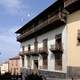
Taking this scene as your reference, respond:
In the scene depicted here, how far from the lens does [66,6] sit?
25734 millimetres

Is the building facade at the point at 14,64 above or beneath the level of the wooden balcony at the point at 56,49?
beneath

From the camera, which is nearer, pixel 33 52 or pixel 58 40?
pixel 58 40

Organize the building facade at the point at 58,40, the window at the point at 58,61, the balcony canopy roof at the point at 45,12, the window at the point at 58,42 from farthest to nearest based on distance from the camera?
the balcony canopy roof at the point at 45,12 → the window at the point at 58,61 → the window at the point at 58,42 → the building facade at the point at 58,40

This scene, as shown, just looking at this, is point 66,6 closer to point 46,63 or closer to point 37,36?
point 46,63

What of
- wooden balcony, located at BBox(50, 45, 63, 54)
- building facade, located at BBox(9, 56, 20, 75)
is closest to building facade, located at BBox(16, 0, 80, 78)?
wooden balcony, located at BBox(50, 45, 63, 54)

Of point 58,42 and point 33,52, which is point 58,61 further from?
point 33,52

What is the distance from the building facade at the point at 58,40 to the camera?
2528 centimetres

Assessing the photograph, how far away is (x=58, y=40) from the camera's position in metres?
29.8

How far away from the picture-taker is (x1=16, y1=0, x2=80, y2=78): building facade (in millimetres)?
25281

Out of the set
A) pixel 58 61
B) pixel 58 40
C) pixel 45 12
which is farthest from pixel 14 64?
pixel 58 40

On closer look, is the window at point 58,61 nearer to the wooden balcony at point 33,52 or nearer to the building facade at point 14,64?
the wooden balcony at point 33,52

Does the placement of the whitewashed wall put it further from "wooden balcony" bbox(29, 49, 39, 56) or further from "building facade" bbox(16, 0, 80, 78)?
"wooden balcony" bbox(29, 49, 39, 56)

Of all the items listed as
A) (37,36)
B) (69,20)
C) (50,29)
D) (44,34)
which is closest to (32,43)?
(37,36)

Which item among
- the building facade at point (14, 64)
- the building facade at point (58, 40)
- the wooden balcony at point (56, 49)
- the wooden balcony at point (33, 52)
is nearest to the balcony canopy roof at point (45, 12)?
the building facade at point (58, 40)
